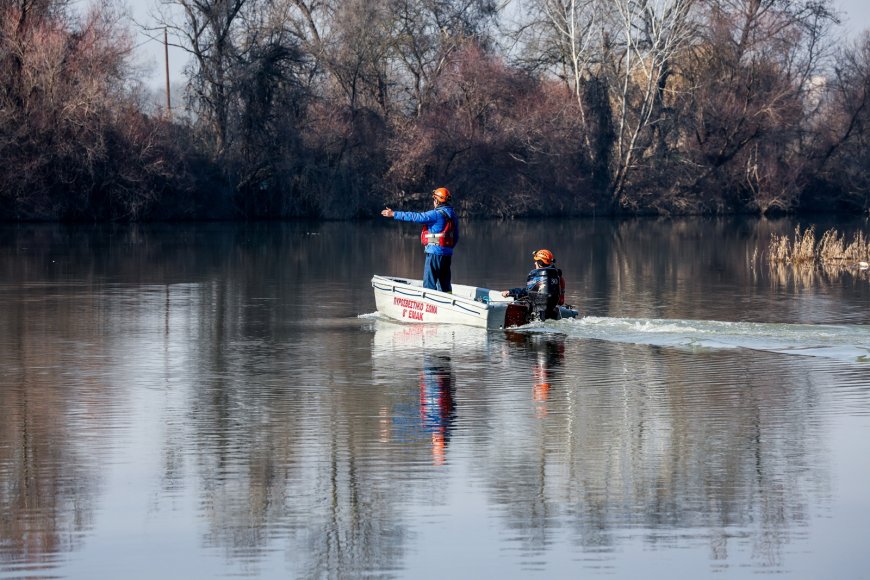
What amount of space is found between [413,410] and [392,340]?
5889 mm

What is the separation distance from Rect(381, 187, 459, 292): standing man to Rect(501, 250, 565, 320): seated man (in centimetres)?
177

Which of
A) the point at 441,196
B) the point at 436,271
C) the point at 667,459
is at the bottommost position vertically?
the point at 667,459

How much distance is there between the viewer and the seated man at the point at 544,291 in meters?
19.8

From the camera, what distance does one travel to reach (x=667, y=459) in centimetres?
1115

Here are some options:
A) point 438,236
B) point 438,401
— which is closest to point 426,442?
point 438,401

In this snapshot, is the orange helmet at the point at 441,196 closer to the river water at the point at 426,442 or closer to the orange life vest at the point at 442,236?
the orange life vest at the point at 442,236

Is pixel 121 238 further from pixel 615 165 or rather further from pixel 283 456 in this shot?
pixel 283 456

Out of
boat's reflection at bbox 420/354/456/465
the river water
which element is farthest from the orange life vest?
boat's reflection at bbox 420/354/456/465

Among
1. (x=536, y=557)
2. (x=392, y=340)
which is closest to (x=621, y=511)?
(x=536, y=557)

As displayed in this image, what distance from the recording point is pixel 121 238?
152 feet

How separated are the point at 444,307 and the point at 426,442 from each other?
29.5ft

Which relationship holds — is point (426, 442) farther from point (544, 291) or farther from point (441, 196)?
point (441, 196)

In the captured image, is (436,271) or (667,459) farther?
(436,271)

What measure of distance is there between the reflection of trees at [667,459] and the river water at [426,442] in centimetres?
3
